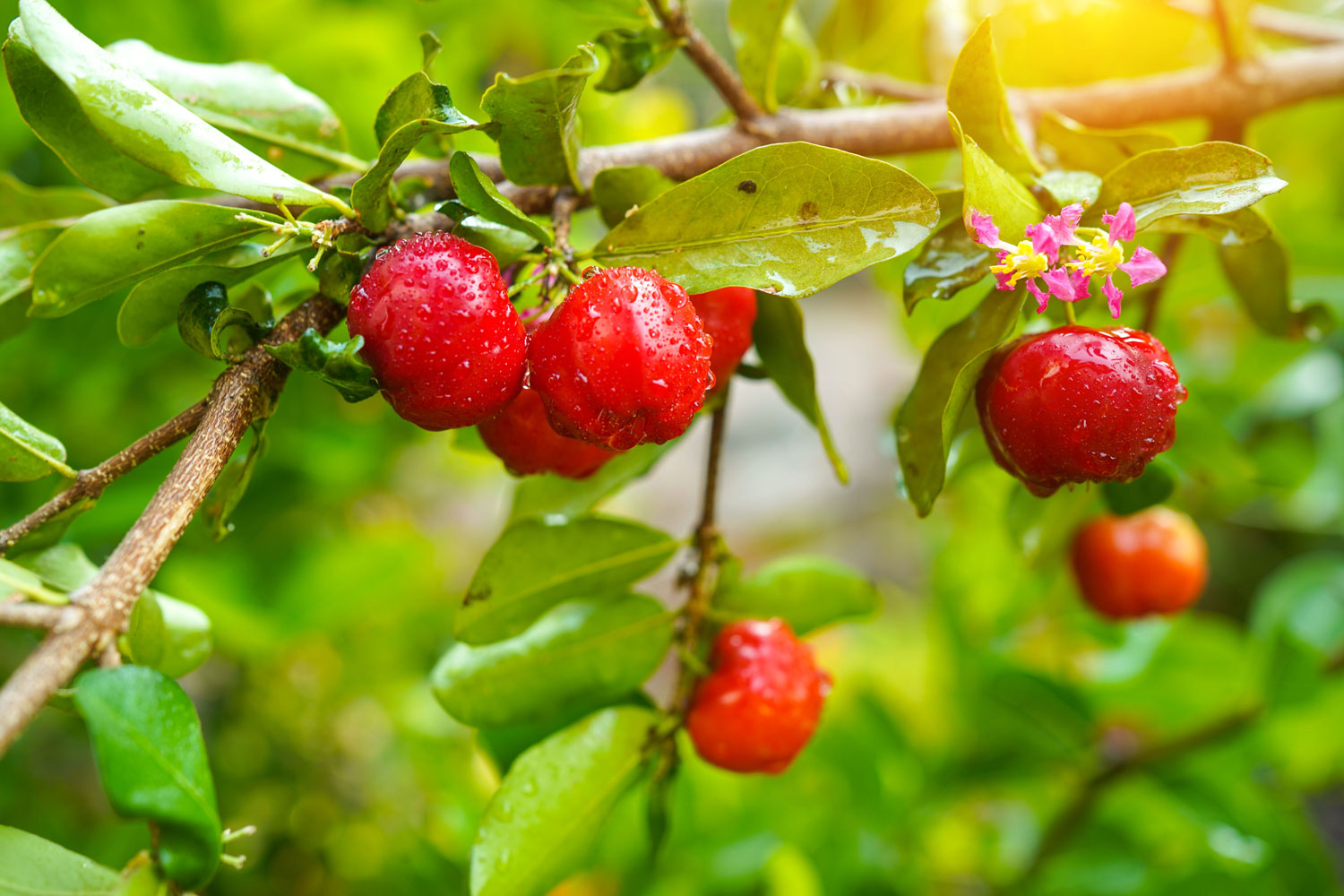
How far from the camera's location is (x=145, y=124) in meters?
0.53

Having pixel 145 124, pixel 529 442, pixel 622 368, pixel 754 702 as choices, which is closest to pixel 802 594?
pixel 754 702

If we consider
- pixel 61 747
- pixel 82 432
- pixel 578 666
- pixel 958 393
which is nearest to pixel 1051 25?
pixel 958 393

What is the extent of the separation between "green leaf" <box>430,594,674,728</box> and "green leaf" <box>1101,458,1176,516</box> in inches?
17.6

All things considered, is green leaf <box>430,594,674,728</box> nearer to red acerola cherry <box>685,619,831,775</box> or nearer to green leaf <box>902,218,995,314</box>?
red acerola cherry <box>685,619,831,775</box>

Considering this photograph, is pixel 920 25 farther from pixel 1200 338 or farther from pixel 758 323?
pixel 758 323

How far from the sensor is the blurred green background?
50.7 inches

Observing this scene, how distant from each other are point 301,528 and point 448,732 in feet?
1.44

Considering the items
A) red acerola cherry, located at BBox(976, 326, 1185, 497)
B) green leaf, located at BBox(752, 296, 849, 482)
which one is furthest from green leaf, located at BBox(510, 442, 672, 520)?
red acerola cherry, located at BBox(976, 326, 1185, 497)

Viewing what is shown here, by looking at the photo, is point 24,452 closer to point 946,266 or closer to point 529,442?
point 529,442

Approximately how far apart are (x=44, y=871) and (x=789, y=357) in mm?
587

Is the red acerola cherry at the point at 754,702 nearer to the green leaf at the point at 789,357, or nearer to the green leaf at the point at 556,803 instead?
the green leaf at the point at 556,803

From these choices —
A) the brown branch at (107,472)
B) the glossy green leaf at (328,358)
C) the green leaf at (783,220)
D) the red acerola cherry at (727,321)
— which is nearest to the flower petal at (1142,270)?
the green leaf at (783,220)

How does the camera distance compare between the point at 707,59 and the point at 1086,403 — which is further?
the point at 707,59

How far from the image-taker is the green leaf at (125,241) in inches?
22.9
